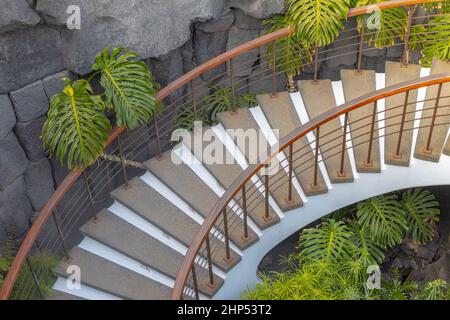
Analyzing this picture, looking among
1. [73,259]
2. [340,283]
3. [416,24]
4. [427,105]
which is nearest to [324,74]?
[416,24]

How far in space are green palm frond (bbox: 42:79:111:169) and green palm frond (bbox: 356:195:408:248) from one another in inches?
100

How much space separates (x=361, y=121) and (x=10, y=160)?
3.33 metres

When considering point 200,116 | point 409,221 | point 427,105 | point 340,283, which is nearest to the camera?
point 340,283

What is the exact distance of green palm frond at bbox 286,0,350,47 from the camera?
5.41 meters

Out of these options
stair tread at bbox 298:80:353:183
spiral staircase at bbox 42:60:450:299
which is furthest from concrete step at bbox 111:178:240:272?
stair tread at bbox 298:80:353:183

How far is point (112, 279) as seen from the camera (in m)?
5.07

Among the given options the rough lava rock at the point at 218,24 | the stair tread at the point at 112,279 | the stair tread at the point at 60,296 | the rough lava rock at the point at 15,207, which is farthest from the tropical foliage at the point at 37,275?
the rough lava rock at the point at 218,24

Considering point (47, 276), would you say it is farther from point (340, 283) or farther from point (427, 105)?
point (427, 105)

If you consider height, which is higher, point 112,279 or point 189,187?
point 189,187

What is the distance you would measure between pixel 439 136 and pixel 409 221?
1.05m

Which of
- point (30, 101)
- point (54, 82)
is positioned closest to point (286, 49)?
point (54, 82)

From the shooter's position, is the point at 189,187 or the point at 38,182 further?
the point at 38,182

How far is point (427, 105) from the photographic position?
17.7 feet

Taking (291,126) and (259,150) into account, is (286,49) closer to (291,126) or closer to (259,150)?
(291,126)
